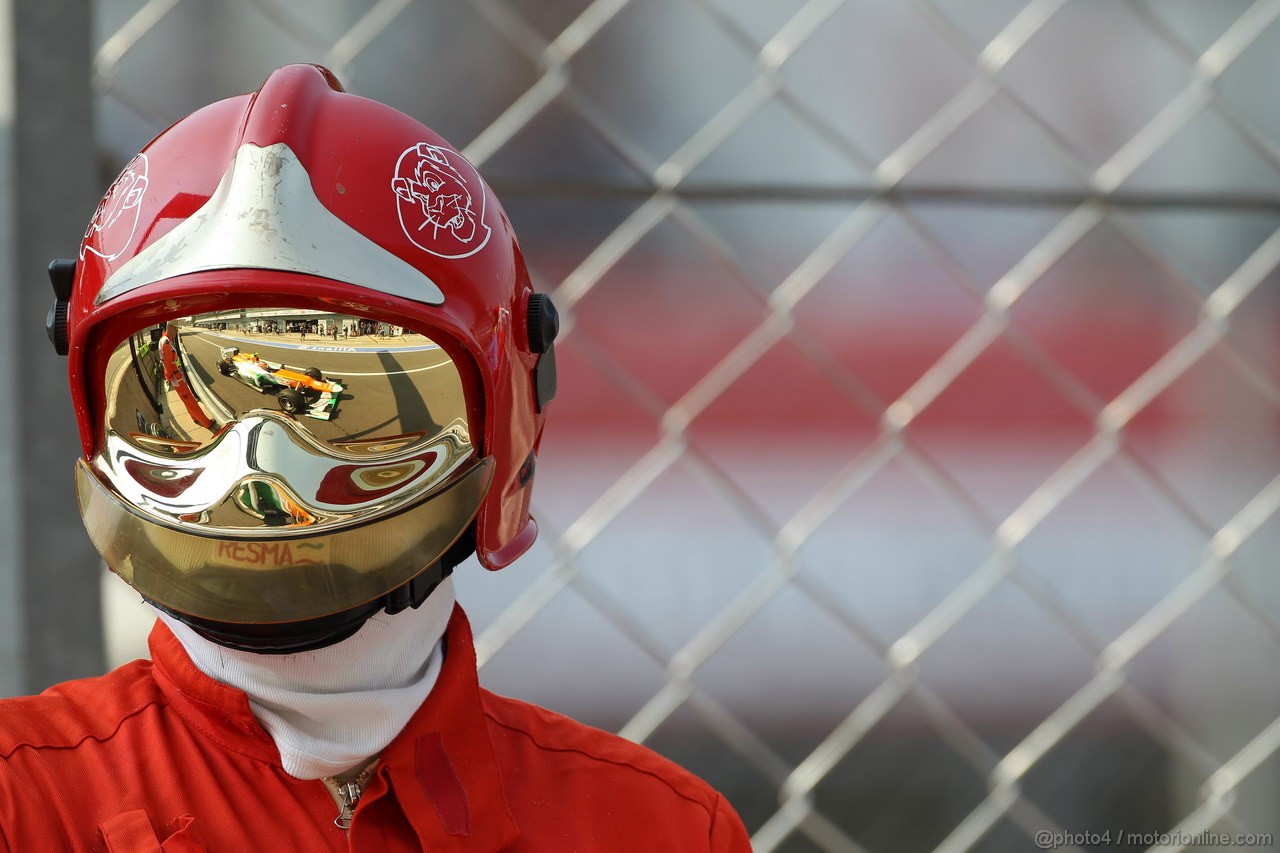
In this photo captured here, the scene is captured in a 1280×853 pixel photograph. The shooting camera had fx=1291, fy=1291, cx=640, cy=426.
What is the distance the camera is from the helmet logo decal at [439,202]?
54 cm

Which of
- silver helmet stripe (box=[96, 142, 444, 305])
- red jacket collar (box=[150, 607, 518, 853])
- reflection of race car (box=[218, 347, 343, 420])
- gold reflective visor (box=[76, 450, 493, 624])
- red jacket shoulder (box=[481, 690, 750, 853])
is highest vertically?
silver helmet stripe (box=[96, 142, 444, 305])

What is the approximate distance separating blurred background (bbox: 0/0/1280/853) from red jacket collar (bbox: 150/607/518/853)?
25 centimetres

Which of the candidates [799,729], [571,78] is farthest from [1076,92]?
[799,729]

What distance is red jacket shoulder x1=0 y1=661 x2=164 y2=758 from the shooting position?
0.50 metres

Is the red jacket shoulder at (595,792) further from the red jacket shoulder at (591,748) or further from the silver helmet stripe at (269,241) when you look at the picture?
the silver helmet stripe at (269,241)

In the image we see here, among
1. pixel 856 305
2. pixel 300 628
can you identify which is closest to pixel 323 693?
pixel 300 628

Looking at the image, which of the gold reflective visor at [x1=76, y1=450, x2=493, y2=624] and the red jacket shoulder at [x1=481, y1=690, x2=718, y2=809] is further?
the red jacket shoulder at [x1=481, y1=690, x2=718, y2=809]

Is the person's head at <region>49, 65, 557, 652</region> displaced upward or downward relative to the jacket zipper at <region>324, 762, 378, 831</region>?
upward

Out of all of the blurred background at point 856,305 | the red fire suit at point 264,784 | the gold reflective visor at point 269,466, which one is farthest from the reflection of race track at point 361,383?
the blurred background at point 856,305

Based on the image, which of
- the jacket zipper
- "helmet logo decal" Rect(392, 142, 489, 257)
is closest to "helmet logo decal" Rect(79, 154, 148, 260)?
"helmet logo decal" Rect(392, 142, 489, 257)

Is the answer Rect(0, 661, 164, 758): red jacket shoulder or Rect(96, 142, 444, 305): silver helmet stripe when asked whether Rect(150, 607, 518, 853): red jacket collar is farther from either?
Rect(96, 142, 444, 305): silver helmet stripe

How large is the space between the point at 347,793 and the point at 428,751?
0.04 meters

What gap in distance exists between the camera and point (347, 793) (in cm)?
53

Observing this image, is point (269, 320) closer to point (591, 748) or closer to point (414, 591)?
point (414, 591)
